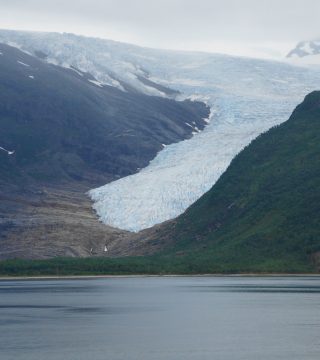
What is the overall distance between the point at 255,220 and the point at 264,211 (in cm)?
182

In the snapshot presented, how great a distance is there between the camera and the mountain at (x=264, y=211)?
13825 centimetres

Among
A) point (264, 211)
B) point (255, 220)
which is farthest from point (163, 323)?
point (264, 211)

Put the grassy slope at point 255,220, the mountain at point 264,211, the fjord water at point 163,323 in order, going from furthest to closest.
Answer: the grassy slope at point 255,220
the mountain at point 264,211
the fjord water at point 163,323

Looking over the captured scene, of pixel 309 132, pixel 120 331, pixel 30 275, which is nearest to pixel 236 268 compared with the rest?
pixel 30 275

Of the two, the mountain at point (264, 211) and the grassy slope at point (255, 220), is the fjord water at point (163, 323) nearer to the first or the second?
the mountain at point (264, 211)

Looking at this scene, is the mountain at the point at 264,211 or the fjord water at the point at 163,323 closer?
the fjord water at the point at 163,323

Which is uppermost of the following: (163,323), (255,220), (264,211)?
(163,323)

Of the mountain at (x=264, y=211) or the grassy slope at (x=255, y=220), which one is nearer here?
the mountain at (x=264, y=211)

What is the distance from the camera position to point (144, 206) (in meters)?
170

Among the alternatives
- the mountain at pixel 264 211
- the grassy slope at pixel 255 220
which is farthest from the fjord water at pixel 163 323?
the grassy slope at pixel 255 220

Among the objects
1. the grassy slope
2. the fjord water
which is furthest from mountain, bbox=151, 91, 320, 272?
the fjord water

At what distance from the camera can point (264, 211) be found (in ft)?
493

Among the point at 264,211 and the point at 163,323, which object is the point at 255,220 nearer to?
the point at 264,211

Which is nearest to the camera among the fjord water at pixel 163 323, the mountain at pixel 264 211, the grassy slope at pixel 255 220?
the fjord water at pixel 163 323
